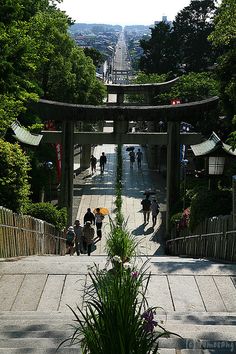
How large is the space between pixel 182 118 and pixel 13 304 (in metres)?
14.8

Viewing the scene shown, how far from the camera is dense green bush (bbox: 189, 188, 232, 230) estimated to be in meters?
13.2

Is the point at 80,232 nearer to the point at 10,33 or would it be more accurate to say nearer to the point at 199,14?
the point at 10,33

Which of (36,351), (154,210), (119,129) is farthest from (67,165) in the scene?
(36,351)

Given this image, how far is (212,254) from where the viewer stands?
1089 cm

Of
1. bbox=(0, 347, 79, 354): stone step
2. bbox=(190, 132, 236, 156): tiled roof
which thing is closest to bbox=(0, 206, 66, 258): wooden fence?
bbox=(190, 132, 236, 156): tiled roof

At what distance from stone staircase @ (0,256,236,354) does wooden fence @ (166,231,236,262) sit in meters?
1.06

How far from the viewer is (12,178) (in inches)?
472

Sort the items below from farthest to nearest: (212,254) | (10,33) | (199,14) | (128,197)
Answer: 1. (199,14)
2. (128,197)
3. (212,254)
4. (10,33)

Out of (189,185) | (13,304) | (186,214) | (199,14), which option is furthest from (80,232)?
(199,14)

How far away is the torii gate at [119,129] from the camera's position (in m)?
20.0

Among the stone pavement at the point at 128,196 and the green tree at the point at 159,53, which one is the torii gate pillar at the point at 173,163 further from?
the green tree at the point at 159,53

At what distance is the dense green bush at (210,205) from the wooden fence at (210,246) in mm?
533

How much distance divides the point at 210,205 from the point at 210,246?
94.3 inches

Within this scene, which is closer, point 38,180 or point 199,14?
point 38,180
